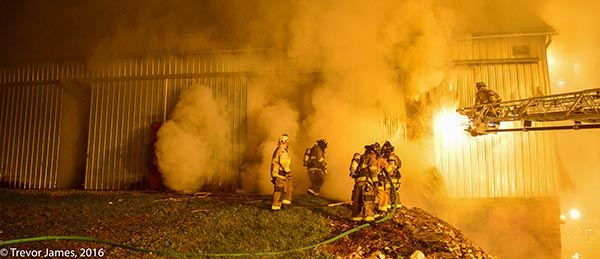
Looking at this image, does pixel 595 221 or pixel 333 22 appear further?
pixel 595 221

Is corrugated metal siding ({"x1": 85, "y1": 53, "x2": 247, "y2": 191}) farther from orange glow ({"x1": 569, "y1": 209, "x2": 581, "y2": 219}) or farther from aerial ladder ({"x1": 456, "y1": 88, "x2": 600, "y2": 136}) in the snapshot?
orange glow ({"x1": 569, "y1": 209, "x2": 581, "y2": 219})

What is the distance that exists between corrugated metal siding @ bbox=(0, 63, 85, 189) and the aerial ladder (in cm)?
1376

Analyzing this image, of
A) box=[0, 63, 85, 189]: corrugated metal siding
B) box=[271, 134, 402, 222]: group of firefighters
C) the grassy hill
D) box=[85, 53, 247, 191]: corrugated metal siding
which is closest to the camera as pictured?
the grassy hill

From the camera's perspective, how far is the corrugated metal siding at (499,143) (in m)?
11.4

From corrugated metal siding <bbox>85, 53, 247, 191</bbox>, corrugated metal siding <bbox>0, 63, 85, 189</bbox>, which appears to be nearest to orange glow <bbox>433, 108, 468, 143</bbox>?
corrugated metal siding <bbox>85, 53, 247, 191</bbox>

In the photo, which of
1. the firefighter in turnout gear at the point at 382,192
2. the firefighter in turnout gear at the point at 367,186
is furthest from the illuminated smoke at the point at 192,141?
the firefighter in turnout gear at the point at 367,186

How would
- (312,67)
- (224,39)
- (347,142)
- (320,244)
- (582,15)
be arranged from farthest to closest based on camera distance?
(582,15), (224,39), (312,67), (347,142), (320,244)

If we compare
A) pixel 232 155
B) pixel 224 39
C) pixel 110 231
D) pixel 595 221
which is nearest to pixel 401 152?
pixel 232 155

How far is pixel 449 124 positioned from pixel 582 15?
36.0 ft

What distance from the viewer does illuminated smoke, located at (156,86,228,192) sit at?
479 inches

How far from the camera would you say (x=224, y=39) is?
46.0 ft

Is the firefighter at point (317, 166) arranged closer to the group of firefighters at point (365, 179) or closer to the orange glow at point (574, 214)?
the group of firefighters at point (365, 179)

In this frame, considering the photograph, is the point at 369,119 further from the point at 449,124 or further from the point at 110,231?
the point at 110,231

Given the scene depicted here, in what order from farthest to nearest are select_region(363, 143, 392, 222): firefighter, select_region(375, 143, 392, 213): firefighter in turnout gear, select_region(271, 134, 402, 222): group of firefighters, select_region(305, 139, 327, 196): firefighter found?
select_region(305, 139, 327, 196): firefighter < select_region(375, 143, 392, 213): firefighter in turnout gear < select_region(271, 134, 402, 222): group of firefighters < select_region(363, 143, 392, 222): firefighter
